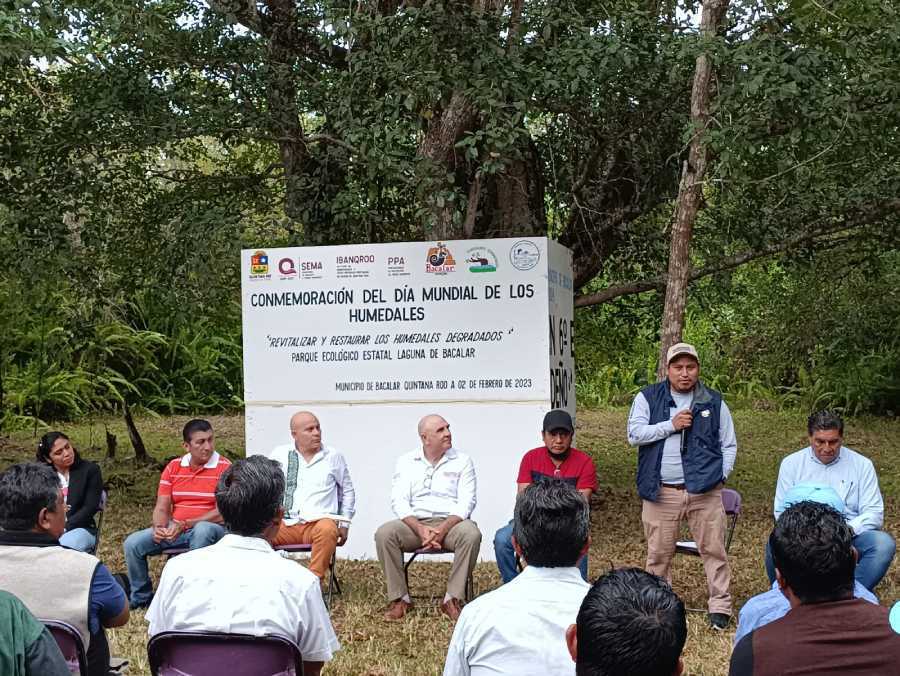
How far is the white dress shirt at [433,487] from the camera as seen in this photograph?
24.3 feet

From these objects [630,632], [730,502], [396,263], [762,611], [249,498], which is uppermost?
[396,263]

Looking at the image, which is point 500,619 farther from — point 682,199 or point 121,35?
point 121,35

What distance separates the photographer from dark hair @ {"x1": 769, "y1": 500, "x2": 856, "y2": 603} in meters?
3.07

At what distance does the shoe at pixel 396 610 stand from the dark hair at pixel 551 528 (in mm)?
3750

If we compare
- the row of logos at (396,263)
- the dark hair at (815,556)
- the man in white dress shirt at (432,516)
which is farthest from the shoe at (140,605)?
the dark hair at (815,556)

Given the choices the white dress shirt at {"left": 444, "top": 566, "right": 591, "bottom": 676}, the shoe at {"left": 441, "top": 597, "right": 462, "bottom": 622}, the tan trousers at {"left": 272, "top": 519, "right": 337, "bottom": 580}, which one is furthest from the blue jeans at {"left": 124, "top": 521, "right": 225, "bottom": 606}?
the white dress shirt at {"left": 444, "top": 566, "right": 591, "bottom": 676}

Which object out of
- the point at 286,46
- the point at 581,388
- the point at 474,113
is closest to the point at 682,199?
the point at 474,113

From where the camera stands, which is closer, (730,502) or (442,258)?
(730,502)

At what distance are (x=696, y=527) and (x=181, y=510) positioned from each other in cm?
300

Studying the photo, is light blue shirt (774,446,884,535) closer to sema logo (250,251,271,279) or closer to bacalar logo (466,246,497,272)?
bacalar logo (466,246,497,272)

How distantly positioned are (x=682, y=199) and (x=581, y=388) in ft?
42.5

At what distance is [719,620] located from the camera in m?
6.66

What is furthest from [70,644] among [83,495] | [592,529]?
[592,529]

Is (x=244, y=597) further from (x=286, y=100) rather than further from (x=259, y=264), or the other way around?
(x=286, y=100)
